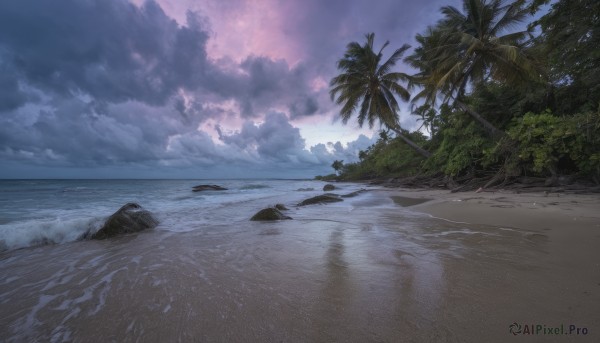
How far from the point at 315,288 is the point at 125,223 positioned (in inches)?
188

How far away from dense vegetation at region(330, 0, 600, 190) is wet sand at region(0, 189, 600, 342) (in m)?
7.03

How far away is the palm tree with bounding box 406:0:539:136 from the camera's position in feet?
41.8

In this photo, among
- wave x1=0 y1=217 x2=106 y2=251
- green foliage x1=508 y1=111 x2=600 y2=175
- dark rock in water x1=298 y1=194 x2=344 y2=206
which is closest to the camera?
wave x1=0 y1=217 x2=106 y2=251

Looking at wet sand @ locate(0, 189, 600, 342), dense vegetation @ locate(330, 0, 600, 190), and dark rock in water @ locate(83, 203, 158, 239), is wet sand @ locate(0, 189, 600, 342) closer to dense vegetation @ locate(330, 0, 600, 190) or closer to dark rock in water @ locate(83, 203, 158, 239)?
dark rock in water @ locate(83, 203, 158, 239)

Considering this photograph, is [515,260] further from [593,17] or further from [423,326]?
[593,17]

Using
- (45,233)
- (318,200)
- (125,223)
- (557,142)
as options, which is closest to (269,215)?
(125,223)

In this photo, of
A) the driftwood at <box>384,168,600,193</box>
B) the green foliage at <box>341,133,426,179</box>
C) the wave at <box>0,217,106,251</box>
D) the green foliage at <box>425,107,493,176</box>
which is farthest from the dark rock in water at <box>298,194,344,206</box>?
the green foliage at <box>341,133,426,179</box>

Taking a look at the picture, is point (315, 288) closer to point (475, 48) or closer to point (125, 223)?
point (125, 223)

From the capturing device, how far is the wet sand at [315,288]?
1.48 m

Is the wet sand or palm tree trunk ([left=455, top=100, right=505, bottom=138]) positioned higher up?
palm tree trunk ([left=455, top=100, right=505, bottom=138])

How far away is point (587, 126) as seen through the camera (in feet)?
23.9

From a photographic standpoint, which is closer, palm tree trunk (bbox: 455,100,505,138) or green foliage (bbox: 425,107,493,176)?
palm tree trunk (bbox: 455,100,505,138)

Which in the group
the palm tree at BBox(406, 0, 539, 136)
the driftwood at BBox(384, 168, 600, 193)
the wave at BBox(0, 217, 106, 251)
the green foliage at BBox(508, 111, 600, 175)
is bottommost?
the wave at BBox(0, 217, 106, 251)

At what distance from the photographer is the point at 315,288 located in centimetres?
205
